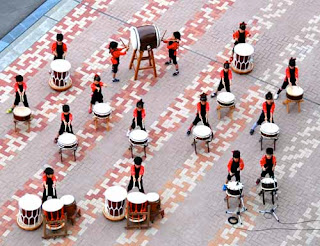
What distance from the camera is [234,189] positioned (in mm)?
32500

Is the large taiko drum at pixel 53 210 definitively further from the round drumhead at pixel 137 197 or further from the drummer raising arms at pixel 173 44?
the drummer raising arms at pixel 173 44

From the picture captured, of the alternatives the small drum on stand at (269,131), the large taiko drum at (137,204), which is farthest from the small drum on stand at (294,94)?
the large taiko drum at (137,204)

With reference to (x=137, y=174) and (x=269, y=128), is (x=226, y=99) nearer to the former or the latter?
(x=269, y=128)

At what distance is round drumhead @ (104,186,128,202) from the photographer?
1264 inches

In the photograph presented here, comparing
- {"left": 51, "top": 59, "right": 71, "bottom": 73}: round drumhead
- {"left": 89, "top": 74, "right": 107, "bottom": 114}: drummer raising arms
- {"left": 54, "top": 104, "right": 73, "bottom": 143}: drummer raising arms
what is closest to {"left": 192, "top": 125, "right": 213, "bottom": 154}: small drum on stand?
{"left": 89, "top": 74, "right": 107, "bottom": 114}: drummer raising arms

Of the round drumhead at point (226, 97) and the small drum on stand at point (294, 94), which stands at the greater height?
the round drumhead at point (226, 97)

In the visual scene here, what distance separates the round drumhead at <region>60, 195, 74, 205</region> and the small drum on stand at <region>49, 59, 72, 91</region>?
5.20m

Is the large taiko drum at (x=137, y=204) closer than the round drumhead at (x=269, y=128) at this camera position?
Yes

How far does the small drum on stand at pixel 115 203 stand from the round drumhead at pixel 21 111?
13.3 ft

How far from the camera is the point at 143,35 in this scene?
35531 mm

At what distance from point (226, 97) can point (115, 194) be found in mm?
5268

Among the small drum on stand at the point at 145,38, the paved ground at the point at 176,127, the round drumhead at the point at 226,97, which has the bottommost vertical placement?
the paved ground at the point at 176,127

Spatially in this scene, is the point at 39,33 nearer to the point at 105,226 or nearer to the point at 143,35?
the point at 143,35

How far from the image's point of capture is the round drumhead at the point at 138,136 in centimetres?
3391
